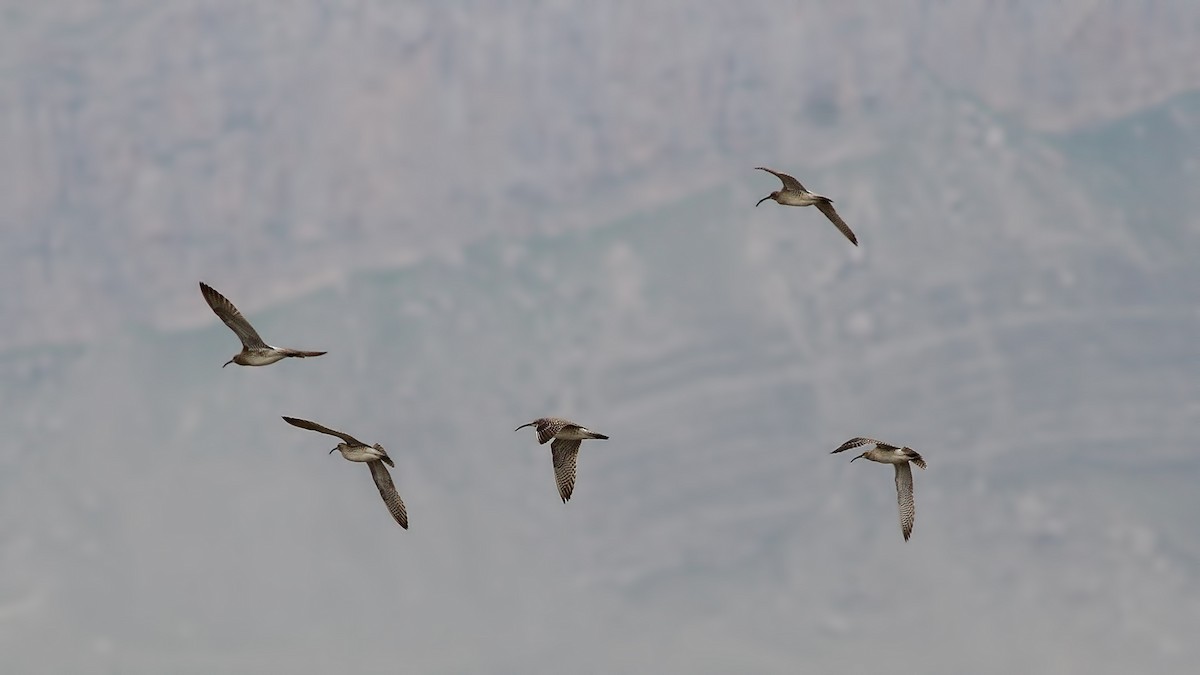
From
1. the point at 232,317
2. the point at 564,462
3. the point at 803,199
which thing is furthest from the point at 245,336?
the point at 803,199

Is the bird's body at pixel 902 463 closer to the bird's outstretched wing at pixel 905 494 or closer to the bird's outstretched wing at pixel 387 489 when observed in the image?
the bird's outstretched wing at pixel 905 494

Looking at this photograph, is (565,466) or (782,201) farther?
(782,201)

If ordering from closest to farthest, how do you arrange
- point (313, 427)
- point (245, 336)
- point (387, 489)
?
point (313, 427) < point (245, 336) < point (387, 489)

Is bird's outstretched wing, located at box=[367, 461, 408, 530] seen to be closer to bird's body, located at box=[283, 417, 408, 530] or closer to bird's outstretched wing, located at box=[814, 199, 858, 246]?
bird's body, located at box=[283, 417, 408, 530]

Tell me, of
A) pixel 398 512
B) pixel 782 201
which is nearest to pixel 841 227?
pixel 782 201

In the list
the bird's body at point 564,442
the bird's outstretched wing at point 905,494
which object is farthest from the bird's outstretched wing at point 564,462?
the bird's outstretched wing at point 905,494

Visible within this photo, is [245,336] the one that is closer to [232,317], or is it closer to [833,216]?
[232,317]

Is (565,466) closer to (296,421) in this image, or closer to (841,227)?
(296,421)
